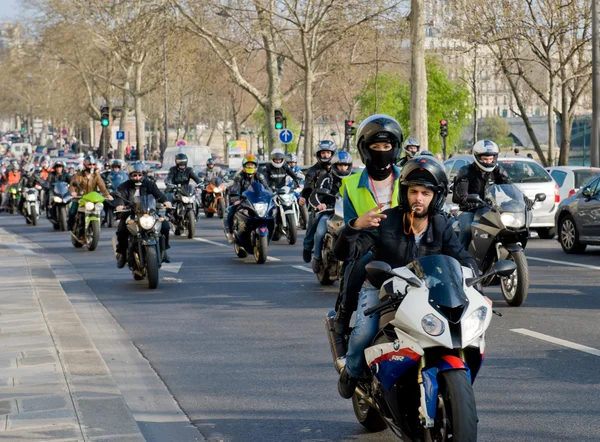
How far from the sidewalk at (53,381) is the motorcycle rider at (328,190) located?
3037mm

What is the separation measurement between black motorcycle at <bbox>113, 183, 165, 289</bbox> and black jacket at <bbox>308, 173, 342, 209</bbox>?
1927mm

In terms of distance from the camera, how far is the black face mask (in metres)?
6.64

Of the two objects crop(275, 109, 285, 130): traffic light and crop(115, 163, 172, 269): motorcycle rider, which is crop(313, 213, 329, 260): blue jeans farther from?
crop(275, 109, 285, 130): traffic light

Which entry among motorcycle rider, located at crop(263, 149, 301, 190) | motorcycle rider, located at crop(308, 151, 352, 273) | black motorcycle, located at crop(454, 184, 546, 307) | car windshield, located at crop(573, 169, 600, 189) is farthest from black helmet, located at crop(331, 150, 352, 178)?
car windshield, located at crop(573, 169, 600, 189)

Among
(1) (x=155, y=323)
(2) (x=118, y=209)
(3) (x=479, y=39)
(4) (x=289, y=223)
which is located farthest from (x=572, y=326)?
(3) (x=479, y=39)

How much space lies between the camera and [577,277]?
14312mm

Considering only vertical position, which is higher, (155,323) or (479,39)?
(479,39)

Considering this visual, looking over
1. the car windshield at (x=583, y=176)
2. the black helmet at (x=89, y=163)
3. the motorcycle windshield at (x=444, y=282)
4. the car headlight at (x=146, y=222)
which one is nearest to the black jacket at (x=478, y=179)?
the car headlight at (x=146, y=222)

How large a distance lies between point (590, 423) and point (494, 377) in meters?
1.49

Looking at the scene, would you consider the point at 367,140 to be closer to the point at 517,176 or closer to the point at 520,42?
the point at 517,176

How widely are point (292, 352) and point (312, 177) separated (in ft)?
23.1

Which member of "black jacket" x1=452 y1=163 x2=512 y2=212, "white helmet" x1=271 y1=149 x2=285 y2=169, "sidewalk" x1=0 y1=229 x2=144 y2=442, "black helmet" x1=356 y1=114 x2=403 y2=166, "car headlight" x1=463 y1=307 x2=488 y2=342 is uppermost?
"black helmet" x1=356 y1=114 x2=403 y2=166

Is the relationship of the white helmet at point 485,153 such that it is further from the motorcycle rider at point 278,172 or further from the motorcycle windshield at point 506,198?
the motorcycle rider at point 278,172

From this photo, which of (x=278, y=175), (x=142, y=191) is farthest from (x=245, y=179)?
(x=142, y=191)
